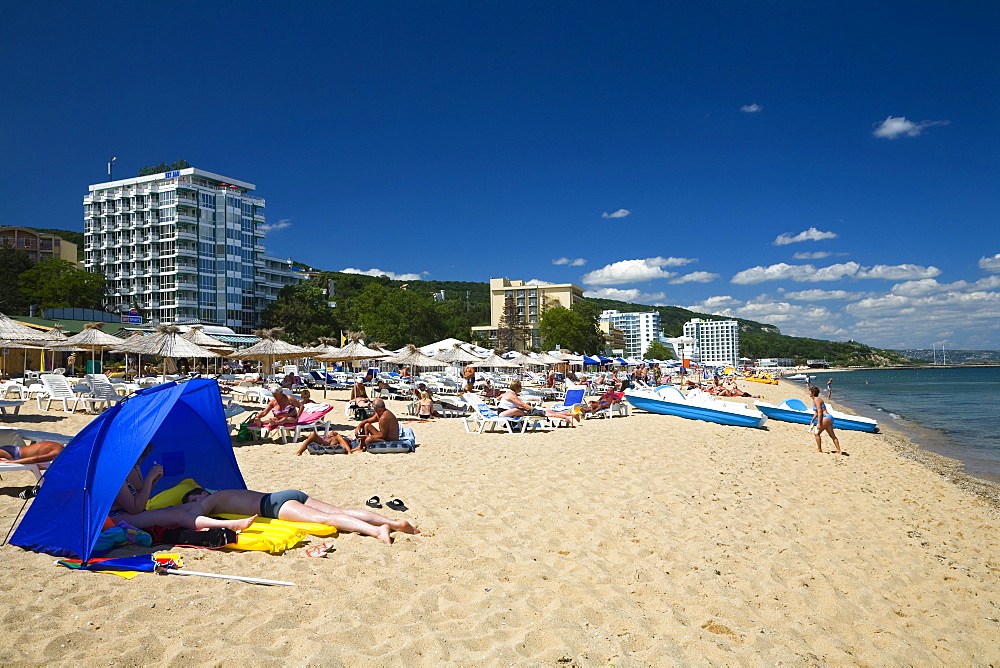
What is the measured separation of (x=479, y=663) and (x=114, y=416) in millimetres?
3364

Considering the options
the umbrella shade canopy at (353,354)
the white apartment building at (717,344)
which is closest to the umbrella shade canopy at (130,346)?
the umbrella shade canopy at (353,354)

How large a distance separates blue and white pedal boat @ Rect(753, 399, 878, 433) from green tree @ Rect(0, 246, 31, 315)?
66179mm

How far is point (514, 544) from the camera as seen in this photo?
5141mm

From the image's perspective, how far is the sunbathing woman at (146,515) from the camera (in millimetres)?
4797

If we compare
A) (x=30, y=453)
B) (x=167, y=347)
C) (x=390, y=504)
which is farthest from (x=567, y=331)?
(x=30, y=453)

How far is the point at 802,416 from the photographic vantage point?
1800 cm

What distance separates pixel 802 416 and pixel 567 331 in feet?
189

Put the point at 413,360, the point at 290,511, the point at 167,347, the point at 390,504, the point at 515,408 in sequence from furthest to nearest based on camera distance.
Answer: the point at 413,360 < the point at 167,347 < the point at 515,408 < the point at 390,504 < the point at 290,511

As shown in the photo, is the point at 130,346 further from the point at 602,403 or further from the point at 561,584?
the point at 561,584

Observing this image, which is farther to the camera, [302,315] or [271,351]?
[302,315]

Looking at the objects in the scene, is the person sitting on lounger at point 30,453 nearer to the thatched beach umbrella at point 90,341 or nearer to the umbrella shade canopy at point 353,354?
the thatched beach umbrella at point 90,341

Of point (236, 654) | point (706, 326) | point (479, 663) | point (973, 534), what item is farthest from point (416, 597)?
point (706, 326)

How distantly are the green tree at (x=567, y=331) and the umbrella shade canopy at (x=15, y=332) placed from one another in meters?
61.3

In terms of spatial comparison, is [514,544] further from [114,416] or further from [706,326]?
[706,326]
